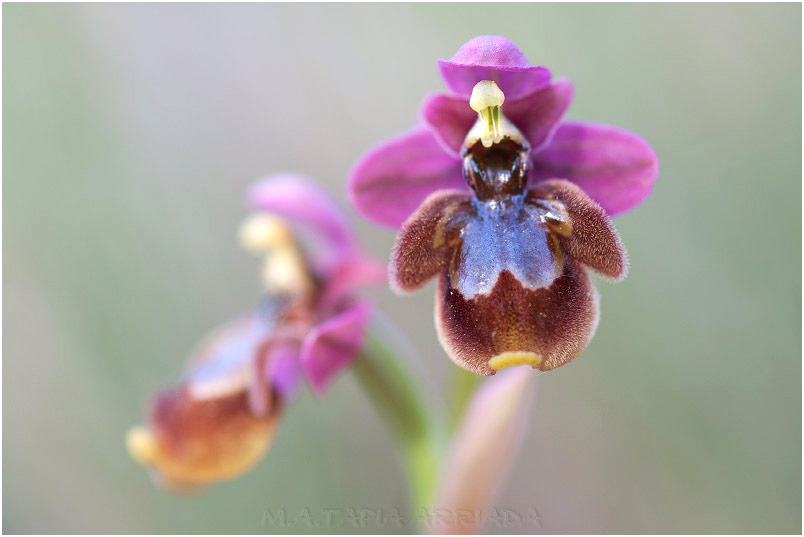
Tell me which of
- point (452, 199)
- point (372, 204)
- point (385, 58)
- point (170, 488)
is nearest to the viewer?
point (452, 199)

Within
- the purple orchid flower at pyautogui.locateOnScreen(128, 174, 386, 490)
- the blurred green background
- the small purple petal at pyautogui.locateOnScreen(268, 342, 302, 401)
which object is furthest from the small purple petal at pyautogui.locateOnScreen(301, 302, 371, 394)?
the blurred green background

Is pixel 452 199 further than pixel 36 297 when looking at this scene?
No

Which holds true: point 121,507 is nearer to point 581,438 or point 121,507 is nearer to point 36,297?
point 36,297

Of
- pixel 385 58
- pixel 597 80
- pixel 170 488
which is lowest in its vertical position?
pixel 170 488

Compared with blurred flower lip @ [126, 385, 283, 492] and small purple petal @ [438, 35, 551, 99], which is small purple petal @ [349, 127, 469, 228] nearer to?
small purple petal @ [438, 35, 551, 99]

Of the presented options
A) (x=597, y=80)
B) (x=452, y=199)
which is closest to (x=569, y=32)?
(x=597, y=80)

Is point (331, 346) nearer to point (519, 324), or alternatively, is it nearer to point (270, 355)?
point (270, 355)

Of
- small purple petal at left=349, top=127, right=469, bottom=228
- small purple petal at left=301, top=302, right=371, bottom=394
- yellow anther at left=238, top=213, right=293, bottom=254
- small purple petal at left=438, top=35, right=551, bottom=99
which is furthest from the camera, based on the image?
yellow anther at left=238, top=213, right=293, bottom=254
